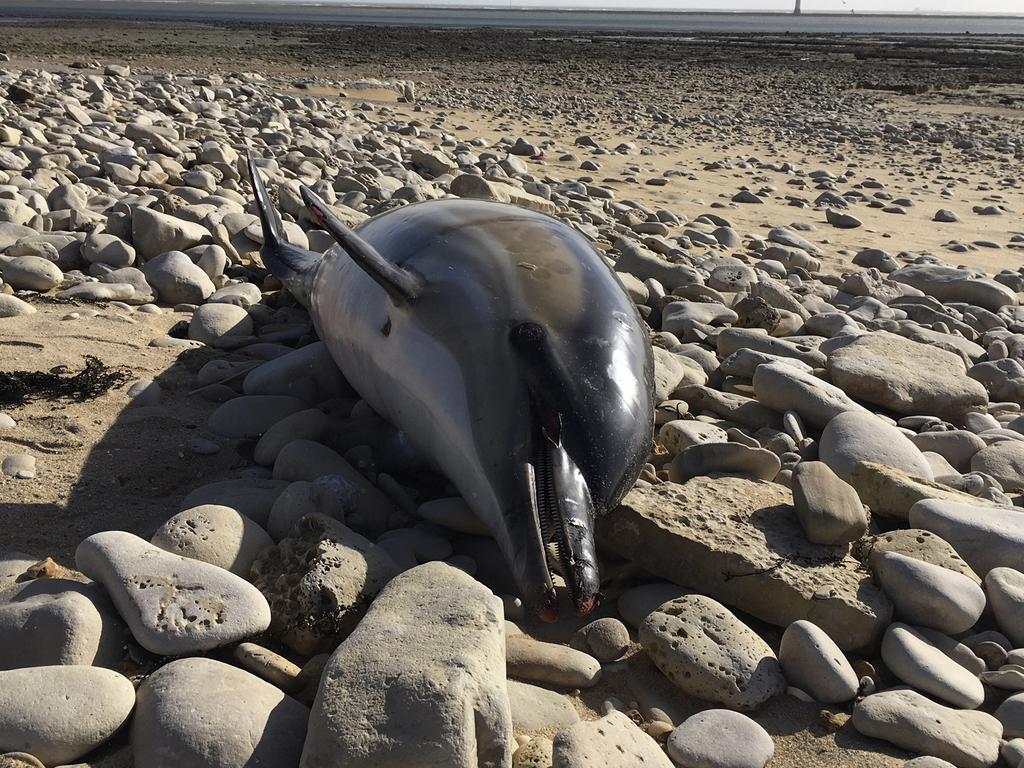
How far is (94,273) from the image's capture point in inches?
202

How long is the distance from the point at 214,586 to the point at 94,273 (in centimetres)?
328

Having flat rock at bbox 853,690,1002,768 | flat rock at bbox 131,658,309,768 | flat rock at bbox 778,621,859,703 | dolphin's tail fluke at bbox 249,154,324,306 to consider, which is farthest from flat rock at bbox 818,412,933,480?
dolphin's tail fluke at bbox 249,154,324,306

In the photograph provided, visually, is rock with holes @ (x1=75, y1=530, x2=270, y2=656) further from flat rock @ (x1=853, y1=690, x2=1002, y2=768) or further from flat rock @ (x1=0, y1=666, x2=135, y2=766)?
flat rock @ (x1=853, y1=690, x2=1002, y2=768)

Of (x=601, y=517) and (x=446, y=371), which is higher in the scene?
(x=446, y=371)

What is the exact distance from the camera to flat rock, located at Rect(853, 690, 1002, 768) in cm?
223

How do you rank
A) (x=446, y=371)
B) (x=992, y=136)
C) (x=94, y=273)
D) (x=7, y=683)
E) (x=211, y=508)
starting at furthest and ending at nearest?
(x=992, y=136)
(x=94, y=273)
(x=446, y=371)
(x=211, y=508)
(x=7, y=683)

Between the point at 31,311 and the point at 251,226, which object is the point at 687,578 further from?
the point at 251,226

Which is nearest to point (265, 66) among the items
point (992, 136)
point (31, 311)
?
point (992, 136)

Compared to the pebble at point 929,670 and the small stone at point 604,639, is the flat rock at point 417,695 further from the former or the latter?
the pebble at point 929,670

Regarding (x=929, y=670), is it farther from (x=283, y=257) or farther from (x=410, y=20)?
(x=410, y=20)

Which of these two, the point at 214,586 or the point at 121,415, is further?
the point at 121,415

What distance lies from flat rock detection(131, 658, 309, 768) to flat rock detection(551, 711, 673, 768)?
55cm

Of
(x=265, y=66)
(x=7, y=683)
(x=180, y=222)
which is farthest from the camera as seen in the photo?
(x=265, y=66)

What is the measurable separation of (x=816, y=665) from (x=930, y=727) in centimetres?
29
